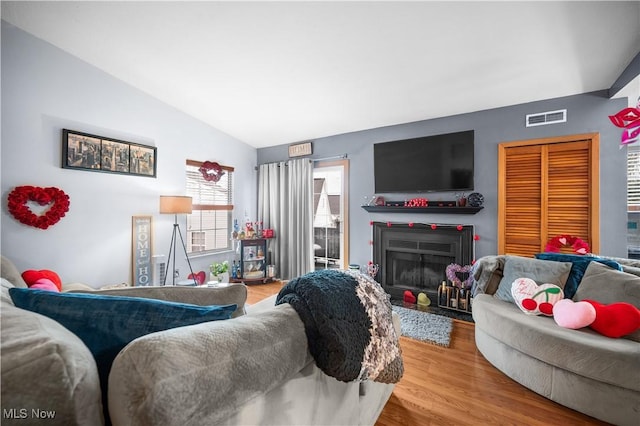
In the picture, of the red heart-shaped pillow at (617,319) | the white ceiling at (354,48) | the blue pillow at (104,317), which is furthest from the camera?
the white ceiling at (354,48)

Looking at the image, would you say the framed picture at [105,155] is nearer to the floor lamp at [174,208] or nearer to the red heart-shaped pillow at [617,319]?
the floor lamp at [174,208]

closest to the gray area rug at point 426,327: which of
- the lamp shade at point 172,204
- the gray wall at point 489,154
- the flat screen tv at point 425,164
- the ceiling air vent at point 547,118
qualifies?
the gray wall at point 489,154

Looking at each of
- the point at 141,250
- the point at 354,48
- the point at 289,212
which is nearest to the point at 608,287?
the point at 354,48

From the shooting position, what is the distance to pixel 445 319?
2.99 m

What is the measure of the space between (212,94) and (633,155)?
450 centimetres

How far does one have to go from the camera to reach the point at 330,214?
4508 mm

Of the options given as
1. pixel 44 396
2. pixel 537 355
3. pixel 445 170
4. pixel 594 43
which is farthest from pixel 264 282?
pixel 594 43

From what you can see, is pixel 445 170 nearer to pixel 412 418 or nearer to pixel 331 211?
pixel 331 211

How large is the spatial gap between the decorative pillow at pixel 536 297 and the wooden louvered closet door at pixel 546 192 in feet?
3.45

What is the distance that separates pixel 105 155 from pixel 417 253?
13.5ft

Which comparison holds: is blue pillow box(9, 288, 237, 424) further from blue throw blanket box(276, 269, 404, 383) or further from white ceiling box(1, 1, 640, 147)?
white ceiling box(1, 1, 640, 147)

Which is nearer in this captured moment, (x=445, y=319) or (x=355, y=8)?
(x=355, y=8)

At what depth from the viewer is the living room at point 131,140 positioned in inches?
99.8

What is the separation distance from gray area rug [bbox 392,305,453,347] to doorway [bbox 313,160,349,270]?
1327mm
